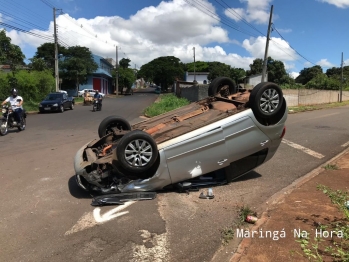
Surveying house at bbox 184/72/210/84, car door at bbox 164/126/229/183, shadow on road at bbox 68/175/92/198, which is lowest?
shadow on road at bbox 68/175/92/198

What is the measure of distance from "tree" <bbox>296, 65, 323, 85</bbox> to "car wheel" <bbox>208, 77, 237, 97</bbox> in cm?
7215

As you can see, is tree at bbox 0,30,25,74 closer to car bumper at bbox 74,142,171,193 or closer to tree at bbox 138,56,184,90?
car bumper at bbox 74,142,171,193

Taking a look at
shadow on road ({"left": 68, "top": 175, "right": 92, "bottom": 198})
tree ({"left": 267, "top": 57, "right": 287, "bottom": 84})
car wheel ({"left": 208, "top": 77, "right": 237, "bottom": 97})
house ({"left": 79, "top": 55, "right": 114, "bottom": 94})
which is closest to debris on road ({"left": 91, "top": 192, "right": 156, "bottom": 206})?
shadow on road ({"left": 68, "top": 175, "right": 92, "bottom": 198})

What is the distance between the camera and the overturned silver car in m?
5.10

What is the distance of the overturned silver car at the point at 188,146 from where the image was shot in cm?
510

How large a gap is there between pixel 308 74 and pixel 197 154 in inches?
3169

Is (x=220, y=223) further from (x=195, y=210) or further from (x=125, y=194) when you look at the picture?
(x=125, y=194)

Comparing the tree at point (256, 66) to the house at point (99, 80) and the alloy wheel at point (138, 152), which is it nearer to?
the house at point (99, 80)

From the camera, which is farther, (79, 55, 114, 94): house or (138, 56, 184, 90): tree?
(138, 56, 184, 90): tree

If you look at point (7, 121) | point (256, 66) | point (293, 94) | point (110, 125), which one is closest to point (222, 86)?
point (110, 125)

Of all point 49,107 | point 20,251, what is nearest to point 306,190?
point 20,251

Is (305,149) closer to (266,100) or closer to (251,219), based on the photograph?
(266,100)

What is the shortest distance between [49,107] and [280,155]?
18504 millimetres

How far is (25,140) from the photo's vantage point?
1152 cm
